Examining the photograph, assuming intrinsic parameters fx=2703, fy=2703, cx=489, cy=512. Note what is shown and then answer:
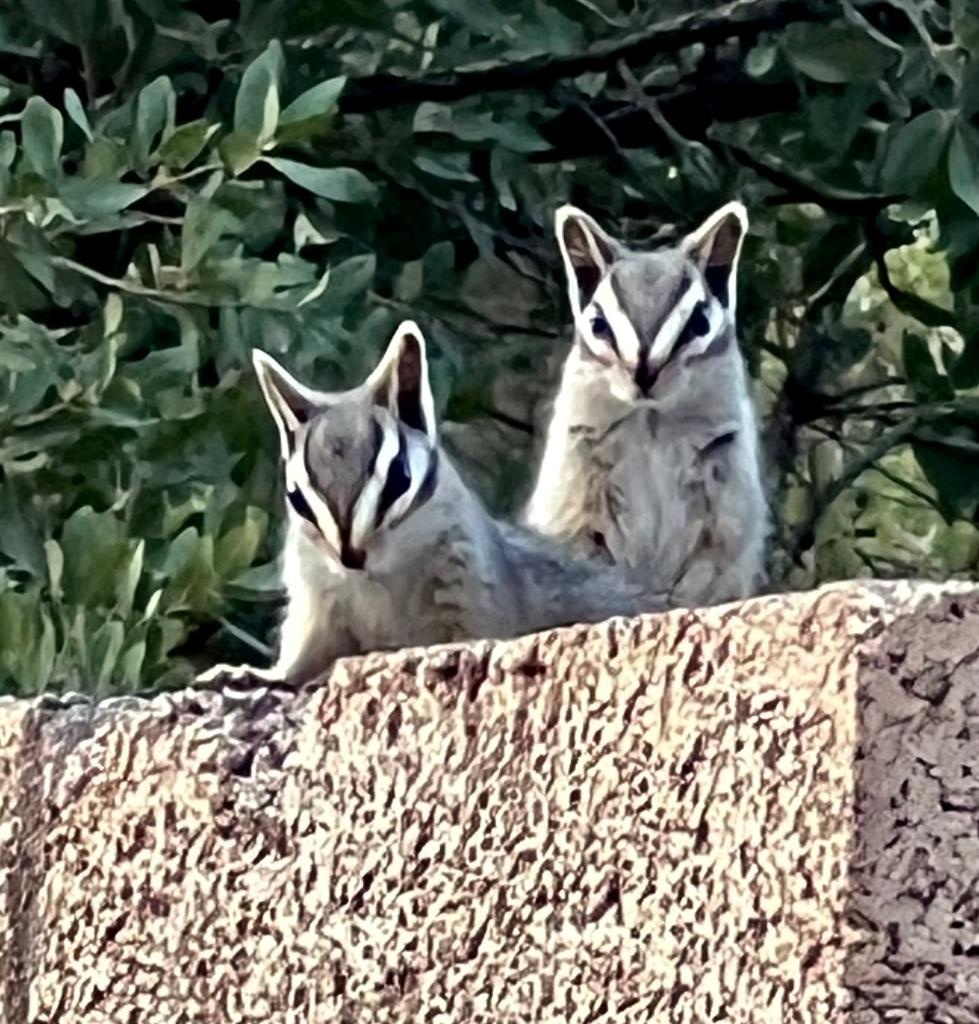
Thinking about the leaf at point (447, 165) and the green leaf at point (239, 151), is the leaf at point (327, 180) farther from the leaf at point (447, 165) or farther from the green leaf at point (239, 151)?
the leaf at point (447, 165)

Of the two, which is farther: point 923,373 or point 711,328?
point 923,373

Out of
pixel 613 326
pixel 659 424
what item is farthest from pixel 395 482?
pixel 659 424

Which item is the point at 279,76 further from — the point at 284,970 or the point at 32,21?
the point at 284,970

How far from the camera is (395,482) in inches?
57.9

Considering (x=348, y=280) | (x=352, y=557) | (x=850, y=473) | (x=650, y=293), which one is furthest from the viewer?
(x=850, y=473)

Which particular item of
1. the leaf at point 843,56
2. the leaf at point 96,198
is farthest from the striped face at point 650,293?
the leaf at point 843,56

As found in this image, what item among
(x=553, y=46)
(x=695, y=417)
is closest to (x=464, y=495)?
(x=695, y=417)

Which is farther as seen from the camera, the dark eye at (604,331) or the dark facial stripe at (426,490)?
the dark eye at (604,331)

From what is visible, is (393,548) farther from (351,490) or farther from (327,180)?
(327,180)

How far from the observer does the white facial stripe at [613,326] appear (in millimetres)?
1674

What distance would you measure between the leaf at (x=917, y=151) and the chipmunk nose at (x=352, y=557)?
71 centimetres

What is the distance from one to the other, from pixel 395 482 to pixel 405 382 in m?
0.06

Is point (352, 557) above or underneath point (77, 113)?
underneath

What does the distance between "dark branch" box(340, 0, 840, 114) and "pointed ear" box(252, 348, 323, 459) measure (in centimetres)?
73
